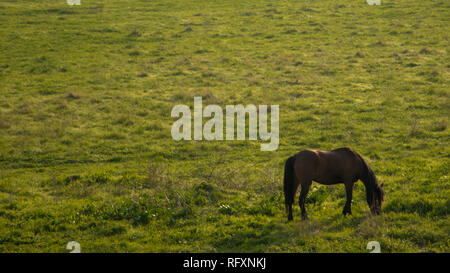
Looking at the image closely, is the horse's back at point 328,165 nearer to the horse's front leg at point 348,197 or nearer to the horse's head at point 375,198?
the horse's front leg at point 348,197

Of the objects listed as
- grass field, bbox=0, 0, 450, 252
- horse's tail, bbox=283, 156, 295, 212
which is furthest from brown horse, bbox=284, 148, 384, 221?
grass field, bbox=0, 0, 450, 252

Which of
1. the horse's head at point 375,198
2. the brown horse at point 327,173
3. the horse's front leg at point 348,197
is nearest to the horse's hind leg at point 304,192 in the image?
the brown horse at point 327,173

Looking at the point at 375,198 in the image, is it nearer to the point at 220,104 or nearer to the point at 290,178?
the point at 290,178

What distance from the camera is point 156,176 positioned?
1336 centimetres

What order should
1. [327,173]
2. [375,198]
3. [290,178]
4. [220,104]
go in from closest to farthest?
[290,178] < [327,173] < [375,198] < [220,104]

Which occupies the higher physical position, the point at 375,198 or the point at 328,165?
the point at 328,165

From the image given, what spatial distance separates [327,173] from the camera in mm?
10195

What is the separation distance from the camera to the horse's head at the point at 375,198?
33.7 ft

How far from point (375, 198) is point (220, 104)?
1279 cm

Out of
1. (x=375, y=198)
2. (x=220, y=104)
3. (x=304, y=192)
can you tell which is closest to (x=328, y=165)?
(x=304, y=192)

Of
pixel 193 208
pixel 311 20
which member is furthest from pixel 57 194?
pixel 311 20
